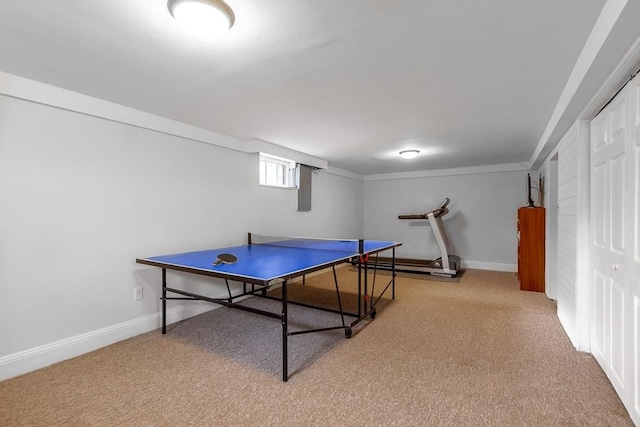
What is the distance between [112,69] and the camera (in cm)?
213

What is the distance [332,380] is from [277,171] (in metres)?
3.52

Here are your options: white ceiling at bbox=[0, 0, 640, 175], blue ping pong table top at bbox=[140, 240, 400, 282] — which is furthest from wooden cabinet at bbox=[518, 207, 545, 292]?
blue ping pong table top at bbox=[140, 240, 400, 282]

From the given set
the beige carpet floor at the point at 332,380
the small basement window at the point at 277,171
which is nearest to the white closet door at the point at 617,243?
the beige carpet floor at the point at 332,380

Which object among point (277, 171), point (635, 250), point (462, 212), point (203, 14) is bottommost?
point (635, 250)

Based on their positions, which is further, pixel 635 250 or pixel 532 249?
pixel 532 249

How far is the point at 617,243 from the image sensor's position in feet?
6.30

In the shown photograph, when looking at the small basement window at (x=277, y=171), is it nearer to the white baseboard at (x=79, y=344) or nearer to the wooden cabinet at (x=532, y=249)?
the white baseboard at (x=79, y=344)

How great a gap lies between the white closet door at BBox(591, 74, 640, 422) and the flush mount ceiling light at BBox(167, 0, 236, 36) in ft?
7.50

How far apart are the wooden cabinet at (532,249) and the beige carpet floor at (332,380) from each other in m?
1.45

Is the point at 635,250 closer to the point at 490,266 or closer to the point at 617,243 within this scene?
the point at 617,243

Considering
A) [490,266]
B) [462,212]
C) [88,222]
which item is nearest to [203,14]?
[88,222]

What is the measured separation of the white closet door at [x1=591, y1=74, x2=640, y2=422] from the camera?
1.68 m

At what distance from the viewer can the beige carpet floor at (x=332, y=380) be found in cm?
174

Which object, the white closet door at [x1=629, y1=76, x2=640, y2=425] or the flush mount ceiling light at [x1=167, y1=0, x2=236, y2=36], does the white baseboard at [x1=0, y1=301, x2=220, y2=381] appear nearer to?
the flush mount ceiling light at [x1=167, y1=0, x2=236, y2=36]
